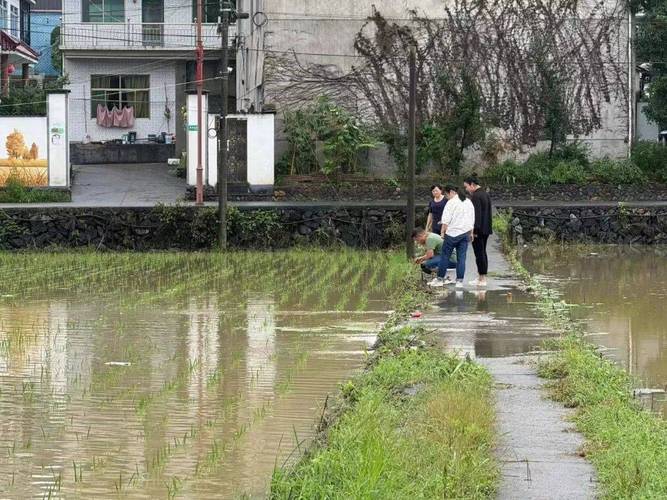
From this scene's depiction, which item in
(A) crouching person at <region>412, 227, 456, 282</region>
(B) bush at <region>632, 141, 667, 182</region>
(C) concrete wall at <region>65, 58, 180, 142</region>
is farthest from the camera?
(C) concrete wall at <region>65, 58, 180, 142</region>

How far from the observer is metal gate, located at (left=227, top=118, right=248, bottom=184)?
1206 inches

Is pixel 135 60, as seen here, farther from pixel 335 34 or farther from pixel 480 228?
pixel 480 228

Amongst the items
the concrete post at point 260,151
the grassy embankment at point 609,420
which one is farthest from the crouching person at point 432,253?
the concrete post at point 260,151

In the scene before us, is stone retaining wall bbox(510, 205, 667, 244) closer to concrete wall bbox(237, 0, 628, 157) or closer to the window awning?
concrete wall bbox(237, 0, 628, 157)

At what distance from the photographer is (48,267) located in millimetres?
22141

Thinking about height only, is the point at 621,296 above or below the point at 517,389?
below

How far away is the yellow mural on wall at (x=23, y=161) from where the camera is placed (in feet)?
102

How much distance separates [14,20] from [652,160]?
27.0m

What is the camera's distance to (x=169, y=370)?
11.5m

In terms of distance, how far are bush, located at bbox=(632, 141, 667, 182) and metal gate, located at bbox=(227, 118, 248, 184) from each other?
1056 cm

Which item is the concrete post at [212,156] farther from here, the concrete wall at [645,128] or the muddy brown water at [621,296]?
the concrete wall at [645,128]

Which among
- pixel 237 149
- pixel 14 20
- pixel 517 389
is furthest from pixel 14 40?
pixel 517 389

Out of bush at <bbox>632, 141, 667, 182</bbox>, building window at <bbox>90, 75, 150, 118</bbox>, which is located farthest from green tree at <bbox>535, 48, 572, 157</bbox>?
building window at <bbox>90, 75, 150, 118</bbox>

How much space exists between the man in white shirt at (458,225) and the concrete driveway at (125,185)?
13.0 m
